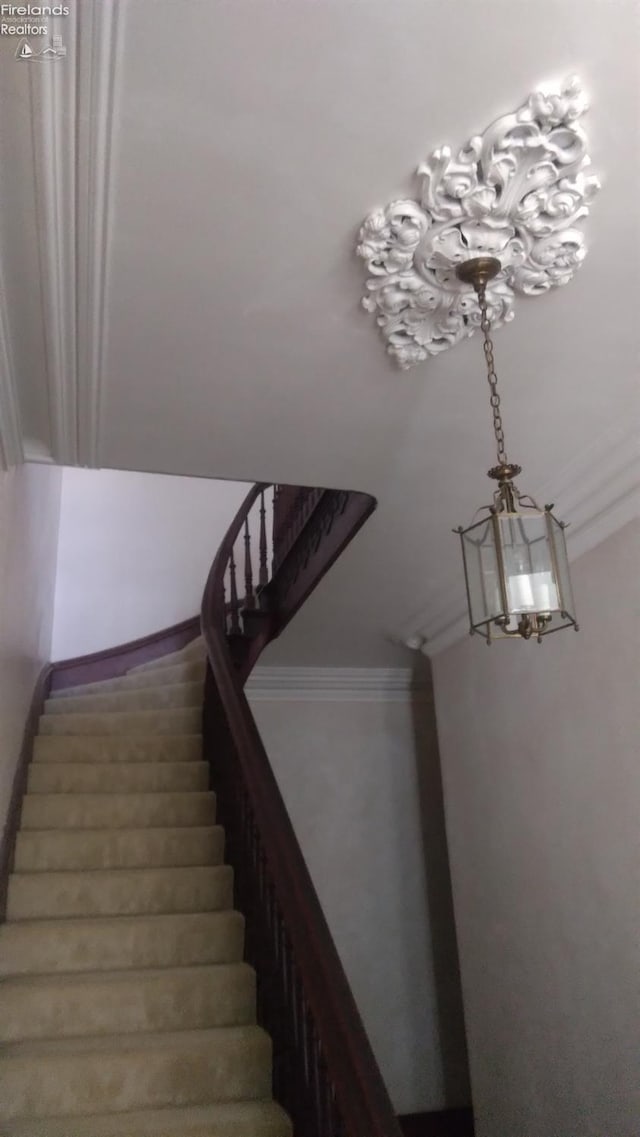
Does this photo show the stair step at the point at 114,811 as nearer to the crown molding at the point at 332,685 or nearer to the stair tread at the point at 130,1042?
the stair tread at the point at 130,1042

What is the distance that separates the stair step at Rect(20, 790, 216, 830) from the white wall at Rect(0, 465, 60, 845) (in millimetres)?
290

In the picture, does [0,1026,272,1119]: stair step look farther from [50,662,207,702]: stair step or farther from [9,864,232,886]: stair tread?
[50,662,207,702]: stair step

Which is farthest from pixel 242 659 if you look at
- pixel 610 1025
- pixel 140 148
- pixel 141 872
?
pixel 140 148

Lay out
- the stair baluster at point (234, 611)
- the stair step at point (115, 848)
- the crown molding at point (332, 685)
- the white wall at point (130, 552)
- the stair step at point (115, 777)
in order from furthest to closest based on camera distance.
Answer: the white wall at point (130, 552), the crown molding at point (332, 685), the stair baluster at point (234, 611), the stair step at point (115, 777), the stair step at point (115, 848)

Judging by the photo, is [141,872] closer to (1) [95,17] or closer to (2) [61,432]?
(2) [61,432]

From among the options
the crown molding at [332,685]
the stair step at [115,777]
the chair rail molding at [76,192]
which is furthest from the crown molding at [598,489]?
the crown molding at [332,685]

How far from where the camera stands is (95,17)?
4.25ft

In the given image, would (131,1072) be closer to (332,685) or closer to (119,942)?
(119,942)

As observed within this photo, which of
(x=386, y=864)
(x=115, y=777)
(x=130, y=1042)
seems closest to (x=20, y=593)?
(x=115, y=777)

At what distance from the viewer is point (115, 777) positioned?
4023mm

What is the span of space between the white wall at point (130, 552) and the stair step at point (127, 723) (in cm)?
129

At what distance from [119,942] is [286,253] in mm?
2722

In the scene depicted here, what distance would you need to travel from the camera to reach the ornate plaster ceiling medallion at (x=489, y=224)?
5.02 feet

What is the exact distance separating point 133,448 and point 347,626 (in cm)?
212
